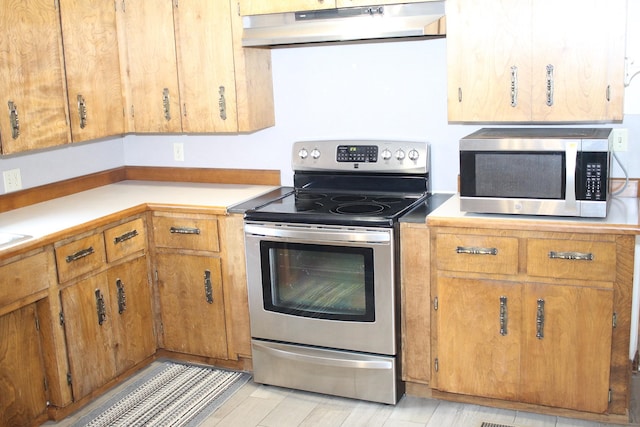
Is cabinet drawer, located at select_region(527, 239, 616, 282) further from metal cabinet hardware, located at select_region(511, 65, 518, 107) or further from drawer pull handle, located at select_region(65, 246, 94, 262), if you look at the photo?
drawer pull handle, located at select_region(65, 246, 94, 262)

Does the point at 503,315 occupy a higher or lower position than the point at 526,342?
higher

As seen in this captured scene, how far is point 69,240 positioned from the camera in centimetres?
324

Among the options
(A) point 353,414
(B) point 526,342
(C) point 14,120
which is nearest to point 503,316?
(B) point 526,342

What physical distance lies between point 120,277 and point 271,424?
101 cm

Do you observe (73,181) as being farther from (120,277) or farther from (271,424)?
(271,424)

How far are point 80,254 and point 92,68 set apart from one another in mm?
981

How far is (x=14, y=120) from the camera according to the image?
3.21 m

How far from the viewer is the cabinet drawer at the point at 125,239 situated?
3467 mm

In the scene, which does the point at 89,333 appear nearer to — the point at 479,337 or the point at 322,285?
the point at 322,285

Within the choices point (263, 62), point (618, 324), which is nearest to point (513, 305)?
point (618, 324)

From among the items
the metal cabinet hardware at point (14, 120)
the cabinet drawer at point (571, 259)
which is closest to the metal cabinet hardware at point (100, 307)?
the metal cabinet hardware at point (14, 120)

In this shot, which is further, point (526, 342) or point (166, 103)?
point (166, 103)

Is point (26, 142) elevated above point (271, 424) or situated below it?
above

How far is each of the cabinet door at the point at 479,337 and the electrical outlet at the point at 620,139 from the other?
0.83 metres
